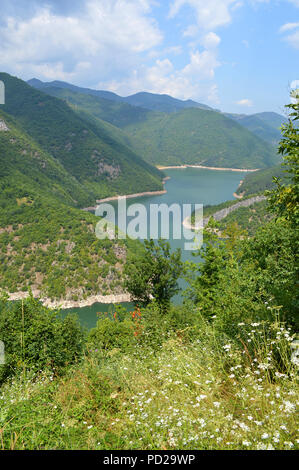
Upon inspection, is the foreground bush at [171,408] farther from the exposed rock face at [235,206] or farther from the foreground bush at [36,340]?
the exposed rock face at [235,206]

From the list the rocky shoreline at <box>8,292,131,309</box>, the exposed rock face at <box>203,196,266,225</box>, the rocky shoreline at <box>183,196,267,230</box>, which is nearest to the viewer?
the rocky shoreline at <box>8,292,131,309</box>

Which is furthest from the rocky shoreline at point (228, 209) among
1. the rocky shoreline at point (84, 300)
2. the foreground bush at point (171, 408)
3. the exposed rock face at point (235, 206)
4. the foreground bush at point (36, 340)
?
the foreground bush at point (171, 408)

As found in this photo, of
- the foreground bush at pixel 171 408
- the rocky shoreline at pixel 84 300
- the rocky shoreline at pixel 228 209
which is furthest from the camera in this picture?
the rocky shoreline at pixel 228 209

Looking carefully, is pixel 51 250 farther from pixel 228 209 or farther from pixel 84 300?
pixel 228 209

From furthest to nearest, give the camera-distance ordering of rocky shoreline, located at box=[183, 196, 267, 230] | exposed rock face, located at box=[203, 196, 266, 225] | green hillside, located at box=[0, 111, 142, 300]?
rocky shoreline, located at box=[183, 196, 267, 230] < exposed rock face, located at box=[203, 196, 266, 225] < green hillside, located at box=[0, 111, 142, 300]

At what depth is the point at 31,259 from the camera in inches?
2960

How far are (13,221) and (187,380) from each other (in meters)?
88.7

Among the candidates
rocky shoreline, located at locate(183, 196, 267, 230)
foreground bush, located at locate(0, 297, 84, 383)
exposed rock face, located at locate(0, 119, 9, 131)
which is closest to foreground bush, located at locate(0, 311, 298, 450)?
foreground bush, located at locate(0, 297, 84, 383)

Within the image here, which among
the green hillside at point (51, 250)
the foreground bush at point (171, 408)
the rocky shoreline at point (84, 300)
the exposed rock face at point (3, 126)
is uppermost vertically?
the exposed rock face at point (3, 126)

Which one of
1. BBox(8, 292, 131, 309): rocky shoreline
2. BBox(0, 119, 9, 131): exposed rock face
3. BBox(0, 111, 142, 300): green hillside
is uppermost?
BBox(0, 119, 9, 131): exposed rock face

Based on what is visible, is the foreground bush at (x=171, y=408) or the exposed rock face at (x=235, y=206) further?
the exposed rock face at (x=235, y=206)

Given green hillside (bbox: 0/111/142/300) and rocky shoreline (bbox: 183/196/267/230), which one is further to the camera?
rocky shoreline (bbox: 183/196/267/230)

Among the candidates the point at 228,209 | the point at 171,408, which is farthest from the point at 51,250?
the point at 171,408

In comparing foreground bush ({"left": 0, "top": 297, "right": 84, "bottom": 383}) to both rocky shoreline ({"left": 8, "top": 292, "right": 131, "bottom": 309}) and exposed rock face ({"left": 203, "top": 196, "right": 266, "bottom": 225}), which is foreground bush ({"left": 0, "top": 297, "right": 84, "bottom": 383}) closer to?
rocky shoreline ({"left": 8, "top": 292, "right": 131, "bottom": 309})
